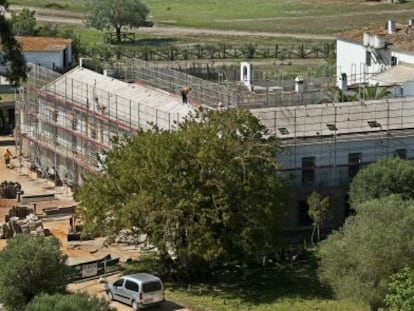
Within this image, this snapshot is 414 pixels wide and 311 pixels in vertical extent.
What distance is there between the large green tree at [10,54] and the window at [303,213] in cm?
1391

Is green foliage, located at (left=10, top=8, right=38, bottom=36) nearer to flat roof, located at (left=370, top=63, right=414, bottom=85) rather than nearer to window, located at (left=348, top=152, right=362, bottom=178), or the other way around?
flat roof, located at (left=370, top=63, right=414, bottom=85)

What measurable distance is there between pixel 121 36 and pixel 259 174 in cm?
8559

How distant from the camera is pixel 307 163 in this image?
53594 millimetres

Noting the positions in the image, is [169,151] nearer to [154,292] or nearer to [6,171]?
[154,292]

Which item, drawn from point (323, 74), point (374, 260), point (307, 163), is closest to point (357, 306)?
point (374, 260)

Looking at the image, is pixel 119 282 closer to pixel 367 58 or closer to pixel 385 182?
pixel 385 182

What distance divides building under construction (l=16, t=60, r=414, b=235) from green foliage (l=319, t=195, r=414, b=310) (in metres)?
10.5

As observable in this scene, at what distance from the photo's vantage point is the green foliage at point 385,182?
50094mm

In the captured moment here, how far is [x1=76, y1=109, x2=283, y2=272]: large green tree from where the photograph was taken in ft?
147

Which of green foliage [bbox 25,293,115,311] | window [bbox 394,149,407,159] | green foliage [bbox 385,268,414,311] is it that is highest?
window [bbox 394,149,407,159]

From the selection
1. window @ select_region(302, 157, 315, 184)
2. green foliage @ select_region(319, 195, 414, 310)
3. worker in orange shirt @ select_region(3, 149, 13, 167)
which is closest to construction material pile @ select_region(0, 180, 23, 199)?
worker in orange shirt @ select_region(3, 149, 13, 167)

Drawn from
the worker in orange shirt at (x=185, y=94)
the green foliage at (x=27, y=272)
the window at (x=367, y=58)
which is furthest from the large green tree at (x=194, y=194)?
the window at (x=367, y=58)

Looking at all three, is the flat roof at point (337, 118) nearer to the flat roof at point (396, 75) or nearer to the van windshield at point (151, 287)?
the flat roof at point (396, 75)

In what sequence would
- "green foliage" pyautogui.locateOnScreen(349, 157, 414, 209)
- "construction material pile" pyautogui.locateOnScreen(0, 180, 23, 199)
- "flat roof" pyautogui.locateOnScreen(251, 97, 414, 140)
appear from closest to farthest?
"green foliage" pyautogui.locateOnScreen(349, 157, 414, 209)
"flat roof" pyautogui.locateOnScreen(251, 97, 414, 140)
"construction material pile" pyautogui.locateOnScreen(0, 180, 23, 199)
